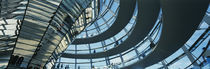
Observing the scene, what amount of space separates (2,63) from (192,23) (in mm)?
11744

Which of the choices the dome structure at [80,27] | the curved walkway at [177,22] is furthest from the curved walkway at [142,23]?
the curved walkway at [177,22]

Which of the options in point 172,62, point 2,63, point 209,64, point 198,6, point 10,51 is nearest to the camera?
point 209,64

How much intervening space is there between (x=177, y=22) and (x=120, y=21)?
6.88 meters

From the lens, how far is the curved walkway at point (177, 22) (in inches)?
346

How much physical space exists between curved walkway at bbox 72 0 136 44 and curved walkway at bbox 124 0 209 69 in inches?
146

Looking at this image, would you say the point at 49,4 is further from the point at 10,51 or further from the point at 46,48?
the point at 10,51

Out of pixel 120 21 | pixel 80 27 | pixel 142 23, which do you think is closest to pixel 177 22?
pixel 142 23

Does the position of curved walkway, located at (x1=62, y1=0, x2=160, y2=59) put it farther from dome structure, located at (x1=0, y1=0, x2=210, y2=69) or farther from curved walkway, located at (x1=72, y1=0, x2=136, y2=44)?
curved walkway, located at (x1=72, y1=0, x2=136, y2=44)

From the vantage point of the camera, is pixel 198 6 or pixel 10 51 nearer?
pixel 198 6

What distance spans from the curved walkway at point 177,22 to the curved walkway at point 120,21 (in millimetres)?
3714

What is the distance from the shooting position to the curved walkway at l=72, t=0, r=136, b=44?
14242 mm

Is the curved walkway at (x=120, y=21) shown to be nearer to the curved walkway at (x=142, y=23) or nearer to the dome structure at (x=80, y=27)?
the dome structure at (x=80, y=27)

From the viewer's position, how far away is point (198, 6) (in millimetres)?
8703

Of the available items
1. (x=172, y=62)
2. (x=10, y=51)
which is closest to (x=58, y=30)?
(x=10, y=51)
